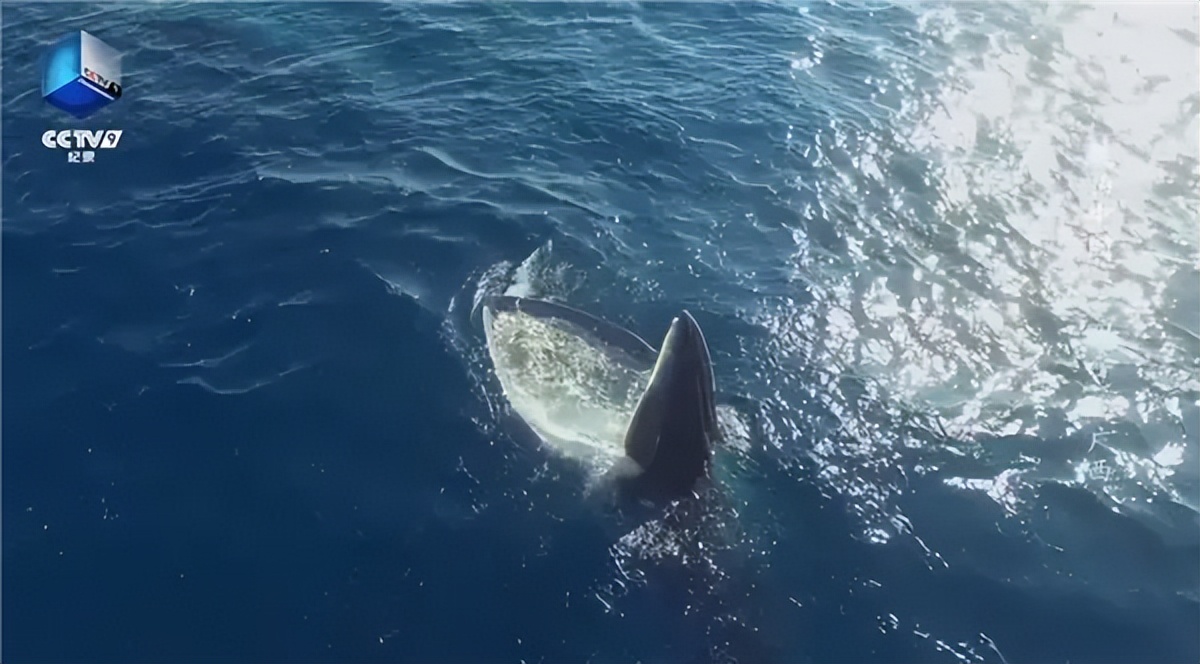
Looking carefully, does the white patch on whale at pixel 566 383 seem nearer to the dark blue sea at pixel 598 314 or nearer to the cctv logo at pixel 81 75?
the dark blue sea at pixel 598 314

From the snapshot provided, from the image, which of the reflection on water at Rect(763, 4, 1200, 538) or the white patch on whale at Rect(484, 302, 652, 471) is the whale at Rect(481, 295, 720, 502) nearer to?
the white patch on whale at Rect(484, 302, 652, 471)

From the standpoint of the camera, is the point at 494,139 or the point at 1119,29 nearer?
the point at 494,139

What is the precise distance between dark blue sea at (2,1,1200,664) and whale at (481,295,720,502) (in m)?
0.67

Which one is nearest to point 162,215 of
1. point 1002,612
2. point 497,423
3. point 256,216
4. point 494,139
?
point 256,216

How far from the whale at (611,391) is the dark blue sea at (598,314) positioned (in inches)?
26.4

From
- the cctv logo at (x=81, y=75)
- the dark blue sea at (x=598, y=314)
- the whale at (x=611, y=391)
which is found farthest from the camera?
the cctv logo at (x=81, y=75)

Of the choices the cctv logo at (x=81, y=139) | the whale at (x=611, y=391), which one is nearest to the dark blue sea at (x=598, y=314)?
the cctv logo at (x=81, y=139)

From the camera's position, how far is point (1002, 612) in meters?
14.7

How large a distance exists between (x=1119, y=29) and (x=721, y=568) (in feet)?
90.0

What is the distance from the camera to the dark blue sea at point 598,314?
47.4 ft

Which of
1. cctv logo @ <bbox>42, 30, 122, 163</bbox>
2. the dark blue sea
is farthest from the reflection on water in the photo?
cctv logo @ <bbox>42, 30, 122, 163</bbox>

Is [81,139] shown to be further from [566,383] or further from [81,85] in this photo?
[566,383]

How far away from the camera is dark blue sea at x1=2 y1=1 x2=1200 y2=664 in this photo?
14.5 meters

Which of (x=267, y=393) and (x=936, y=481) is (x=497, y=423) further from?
(x=936, y=481)
